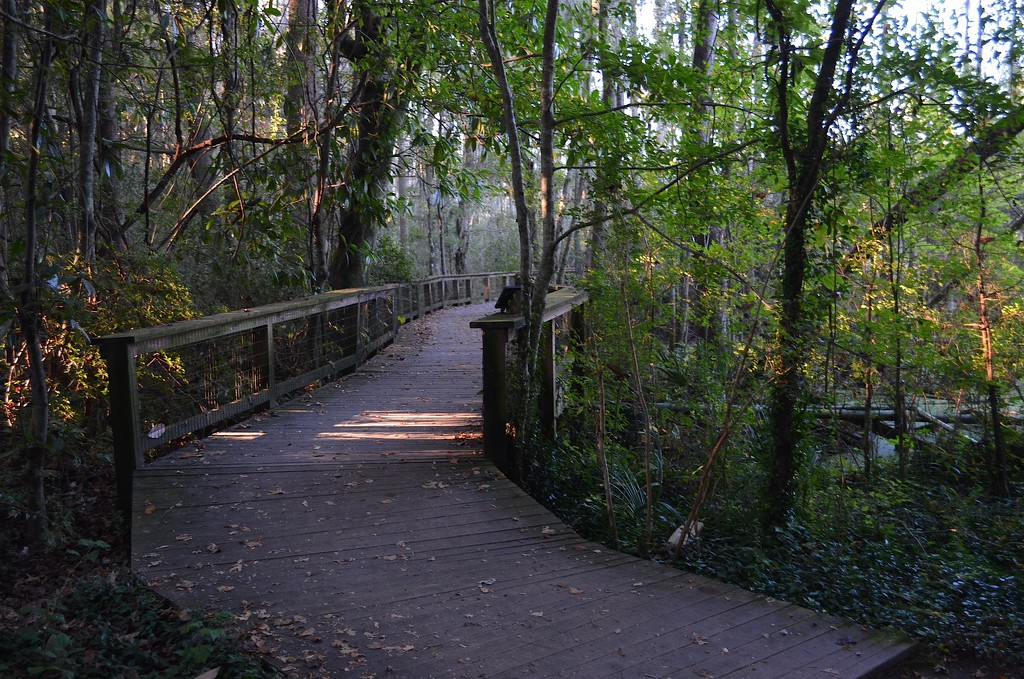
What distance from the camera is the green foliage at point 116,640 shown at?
2904 mm

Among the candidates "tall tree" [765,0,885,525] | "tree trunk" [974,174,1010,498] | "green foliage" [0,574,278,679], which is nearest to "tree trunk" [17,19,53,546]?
"green foliage" [0,574,278,679]

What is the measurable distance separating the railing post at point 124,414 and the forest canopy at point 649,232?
12.7 inches

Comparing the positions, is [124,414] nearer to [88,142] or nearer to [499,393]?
[88,142]

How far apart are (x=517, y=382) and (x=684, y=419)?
197 cm

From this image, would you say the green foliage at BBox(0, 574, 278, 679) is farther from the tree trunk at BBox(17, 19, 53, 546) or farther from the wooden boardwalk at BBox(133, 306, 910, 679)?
the tree trunk at BBox(17, 19, 53, 546)

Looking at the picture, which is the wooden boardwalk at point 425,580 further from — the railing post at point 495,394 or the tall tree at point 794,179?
the tall tree at point 794,179

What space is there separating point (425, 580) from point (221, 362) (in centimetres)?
437

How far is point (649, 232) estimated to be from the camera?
1004cm

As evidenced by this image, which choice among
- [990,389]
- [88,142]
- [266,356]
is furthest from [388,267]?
[990,389]

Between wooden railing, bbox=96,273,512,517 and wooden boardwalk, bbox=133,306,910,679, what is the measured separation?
0.29 m

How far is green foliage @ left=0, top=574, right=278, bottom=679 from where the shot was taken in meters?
2.90

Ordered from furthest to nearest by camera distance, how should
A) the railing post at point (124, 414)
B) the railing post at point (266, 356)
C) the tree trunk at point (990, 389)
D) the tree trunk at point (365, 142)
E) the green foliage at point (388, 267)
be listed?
the green foliage at point (388, 267) < the tree trunk at point (365, 142) < the tree trunk at point (990, 389) < the railing post at point (266, 356) < the railing post at point (124, 414)

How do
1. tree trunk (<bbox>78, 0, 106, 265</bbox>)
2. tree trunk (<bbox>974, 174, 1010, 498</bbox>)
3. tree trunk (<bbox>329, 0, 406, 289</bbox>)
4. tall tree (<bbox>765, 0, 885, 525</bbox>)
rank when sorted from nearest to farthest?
1. tall tree (<bbox>765, 0, 885, 525</bbox>)
2. tree trunk (<bbox>78, 0, 106, 265</bbox>)
3. tree trunk (<bbox>974, 174, 1010, 498</bbox>)
4. tree trunk (<bbox>329, 0, 406, 289</bbox>)

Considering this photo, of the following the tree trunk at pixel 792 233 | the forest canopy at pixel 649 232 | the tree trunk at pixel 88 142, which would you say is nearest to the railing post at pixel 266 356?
the forest canopy at pixel 649 232
